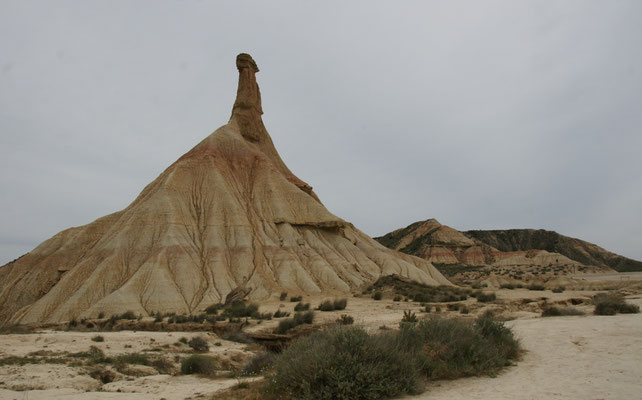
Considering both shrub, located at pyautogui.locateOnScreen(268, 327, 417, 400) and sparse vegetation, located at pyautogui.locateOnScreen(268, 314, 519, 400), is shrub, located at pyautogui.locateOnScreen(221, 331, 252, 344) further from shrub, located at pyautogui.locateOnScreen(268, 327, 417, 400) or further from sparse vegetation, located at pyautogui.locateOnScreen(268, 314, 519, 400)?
shrub, located at pyautogui.locateOnScreen(268, 327, 417, 400)

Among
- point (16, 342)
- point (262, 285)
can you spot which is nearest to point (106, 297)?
point (262, 285)

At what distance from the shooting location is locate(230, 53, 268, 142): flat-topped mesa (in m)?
61.9

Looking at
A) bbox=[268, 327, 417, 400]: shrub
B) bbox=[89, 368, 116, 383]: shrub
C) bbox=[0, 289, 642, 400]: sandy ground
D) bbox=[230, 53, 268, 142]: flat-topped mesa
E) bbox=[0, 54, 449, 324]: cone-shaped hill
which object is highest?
bbox=[230, 53, 268, 142]: flat-topped mesa

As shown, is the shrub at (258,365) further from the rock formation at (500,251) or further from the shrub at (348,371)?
the rock formation at (500,251)

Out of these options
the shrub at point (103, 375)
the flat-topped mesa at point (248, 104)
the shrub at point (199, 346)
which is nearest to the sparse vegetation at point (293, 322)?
the shrub at point (199, 346)

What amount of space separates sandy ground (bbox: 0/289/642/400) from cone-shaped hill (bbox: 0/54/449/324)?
48.7 ft

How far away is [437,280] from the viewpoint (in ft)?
165

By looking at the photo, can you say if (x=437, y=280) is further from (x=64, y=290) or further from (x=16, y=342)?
(x=16, y=342)

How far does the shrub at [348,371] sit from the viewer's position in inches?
296

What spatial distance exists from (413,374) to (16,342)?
1623cm

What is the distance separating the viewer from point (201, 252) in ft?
131

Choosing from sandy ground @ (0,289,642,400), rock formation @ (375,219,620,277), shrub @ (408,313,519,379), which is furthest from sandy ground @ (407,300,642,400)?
rock formation @ (375,219,620,277)

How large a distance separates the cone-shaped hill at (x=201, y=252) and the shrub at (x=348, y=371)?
2523 cm

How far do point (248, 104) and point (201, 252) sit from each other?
1196 inches
